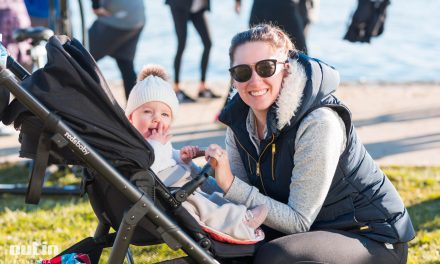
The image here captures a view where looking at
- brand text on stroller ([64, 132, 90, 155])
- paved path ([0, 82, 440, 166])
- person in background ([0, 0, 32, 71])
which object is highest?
brand text on stroller ([64, 132, 90, 155])

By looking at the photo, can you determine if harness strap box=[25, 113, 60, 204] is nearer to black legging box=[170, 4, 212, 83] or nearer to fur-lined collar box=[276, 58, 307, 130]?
fur-lined collar box=[276, 58, 307, 130]

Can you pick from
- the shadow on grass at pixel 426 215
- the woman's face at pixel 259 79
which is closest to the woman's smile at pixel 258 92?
the woman's face at pixel 259 79

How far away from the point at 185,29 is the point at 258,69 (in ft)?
14.4

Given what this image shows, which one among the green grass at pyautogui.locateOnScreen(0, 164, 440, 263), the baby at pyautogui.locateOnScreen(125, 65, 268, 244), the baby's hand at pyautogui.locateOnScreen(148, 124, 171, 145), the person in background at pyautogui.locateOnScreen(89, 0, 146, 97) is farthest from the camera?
the person in background at pyautogui.locateOnScreen(89, 0, 146, 97)

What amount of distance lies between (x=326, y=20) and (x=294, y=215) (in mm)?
11035

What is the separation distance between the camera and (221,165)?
10.2 ft

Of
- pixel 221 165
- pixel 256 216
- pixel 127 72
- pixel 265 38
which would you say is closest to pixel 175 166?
pixel 221 165

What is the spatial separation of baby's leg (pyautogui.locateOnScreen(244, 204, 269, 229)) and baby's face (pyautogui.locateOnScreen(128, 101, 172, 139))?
511mm

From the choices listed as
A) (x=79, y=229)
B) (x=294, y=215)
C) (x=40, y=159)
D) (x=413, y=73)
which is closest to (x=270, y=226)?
(x=294, y=215)

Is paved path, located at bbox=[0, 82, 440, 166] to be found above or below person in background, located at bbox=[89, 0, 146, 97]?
below

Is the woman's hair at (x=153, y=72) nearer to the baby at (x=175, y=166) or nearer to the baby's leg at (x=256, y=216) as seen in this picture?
the baby at (x=175, y=166)

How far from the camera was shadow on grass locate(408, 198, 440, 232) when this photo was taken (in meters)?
4.65

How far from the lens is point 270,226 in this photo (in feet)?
10.4

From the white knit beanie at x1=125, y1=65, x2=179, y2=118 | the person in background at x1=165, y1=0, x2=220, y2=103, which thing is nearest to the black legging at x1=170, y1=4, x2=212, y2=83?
the person in background at x1=165, y1=0, x2=220, y2=103
